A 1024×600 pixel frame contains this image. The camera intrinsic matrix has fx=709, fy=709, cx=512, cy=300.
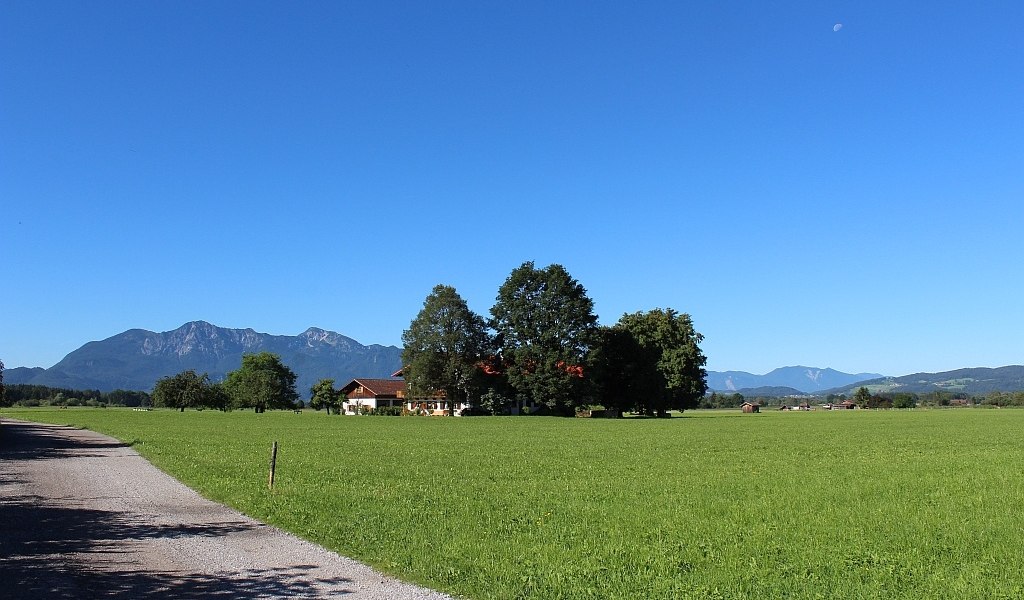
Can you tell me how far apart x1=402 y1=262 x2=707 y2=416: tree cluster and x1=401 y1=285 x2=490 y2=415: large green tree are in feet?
0.43

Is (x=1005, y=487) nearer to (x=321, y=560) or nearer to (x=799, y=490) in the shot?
(x=799, y=490)

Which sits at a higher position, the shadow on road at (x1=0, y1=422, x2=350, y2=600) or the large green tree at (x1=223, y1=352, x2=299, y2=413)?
the large green tree at (x1=223, y1=352, x2=299, y2=413)

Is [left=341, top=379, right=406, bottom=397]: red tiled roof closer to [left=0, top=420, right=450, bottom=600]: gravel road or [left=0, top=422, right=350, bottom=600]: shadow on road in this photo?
[left=0, top=420, right=450, bottom=600]: gravel road

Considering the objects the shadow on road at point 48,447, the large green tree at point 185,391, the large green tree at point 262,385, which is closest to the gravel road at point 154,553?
the shadow on road at point 48,447

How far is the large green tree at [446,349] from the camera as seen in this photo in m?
91.2

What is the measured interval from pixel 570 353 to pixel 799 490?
69.4 meters

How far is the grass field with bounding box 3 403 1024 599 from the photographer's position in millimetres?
9438

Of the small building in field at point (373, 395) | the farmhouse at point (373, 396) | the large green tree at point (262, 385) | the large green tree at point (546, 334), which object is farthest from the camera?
the large green tree at point (262, 385)

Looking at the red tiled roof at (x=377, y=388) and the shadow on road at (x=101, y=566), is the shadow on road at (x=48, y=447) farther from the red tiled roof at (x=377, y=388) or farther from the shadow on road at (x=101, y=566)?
the red tiled roof at (x=377, y=388)

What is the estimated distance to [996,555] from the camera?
10750mm

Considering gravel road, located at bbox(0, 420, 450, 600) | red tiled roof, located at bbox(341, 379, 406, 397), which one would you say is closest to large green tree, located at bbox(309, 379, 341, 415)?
red tiled roof, located at bbox(341, 379, 406, 397)

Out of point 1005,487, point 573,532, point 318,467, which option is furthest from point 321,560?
point 1005,487

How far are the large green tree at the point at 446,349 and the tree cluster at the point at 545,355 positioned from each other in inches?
5.2

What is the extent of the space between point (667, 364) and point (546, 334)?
18.3m
